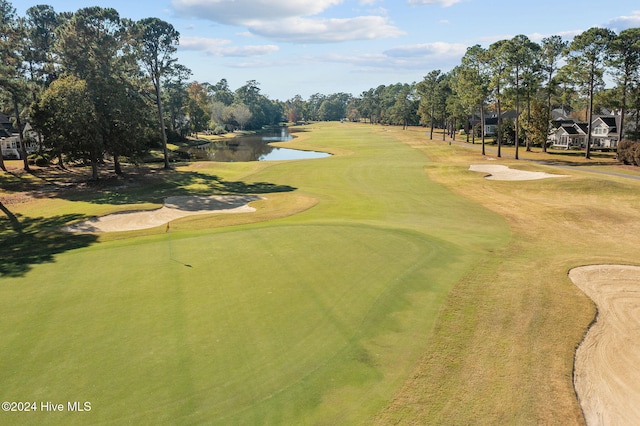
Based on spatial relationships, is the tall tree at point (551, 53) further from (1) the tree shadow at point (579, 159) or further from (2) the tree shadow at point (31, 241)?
(2) the tree shadow at point (31, 241)

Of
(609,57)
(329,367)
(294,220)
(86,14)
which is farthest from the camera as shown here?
(609,57)

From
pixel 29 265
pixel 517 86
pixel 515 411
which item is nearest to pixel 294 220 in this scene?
pixel 29 265

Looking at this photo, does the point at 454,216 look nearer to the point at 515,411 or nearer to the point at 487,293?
the point at 487,293

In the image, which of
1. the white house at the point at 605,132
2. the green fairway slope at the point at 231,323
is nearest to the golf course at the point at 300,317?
the green fairway slope at the point at 231,323

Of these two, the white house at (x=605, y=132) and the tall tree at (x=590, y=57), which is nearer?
the tall tree at (x=590, y=57)

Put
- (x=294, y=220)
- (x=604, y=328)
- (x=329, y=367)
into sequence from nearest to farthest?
(x=329, y=367) < (x=604, y=328) < (x=294, y=220)

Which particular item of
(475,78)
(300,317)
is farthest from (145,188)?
(475,78)
